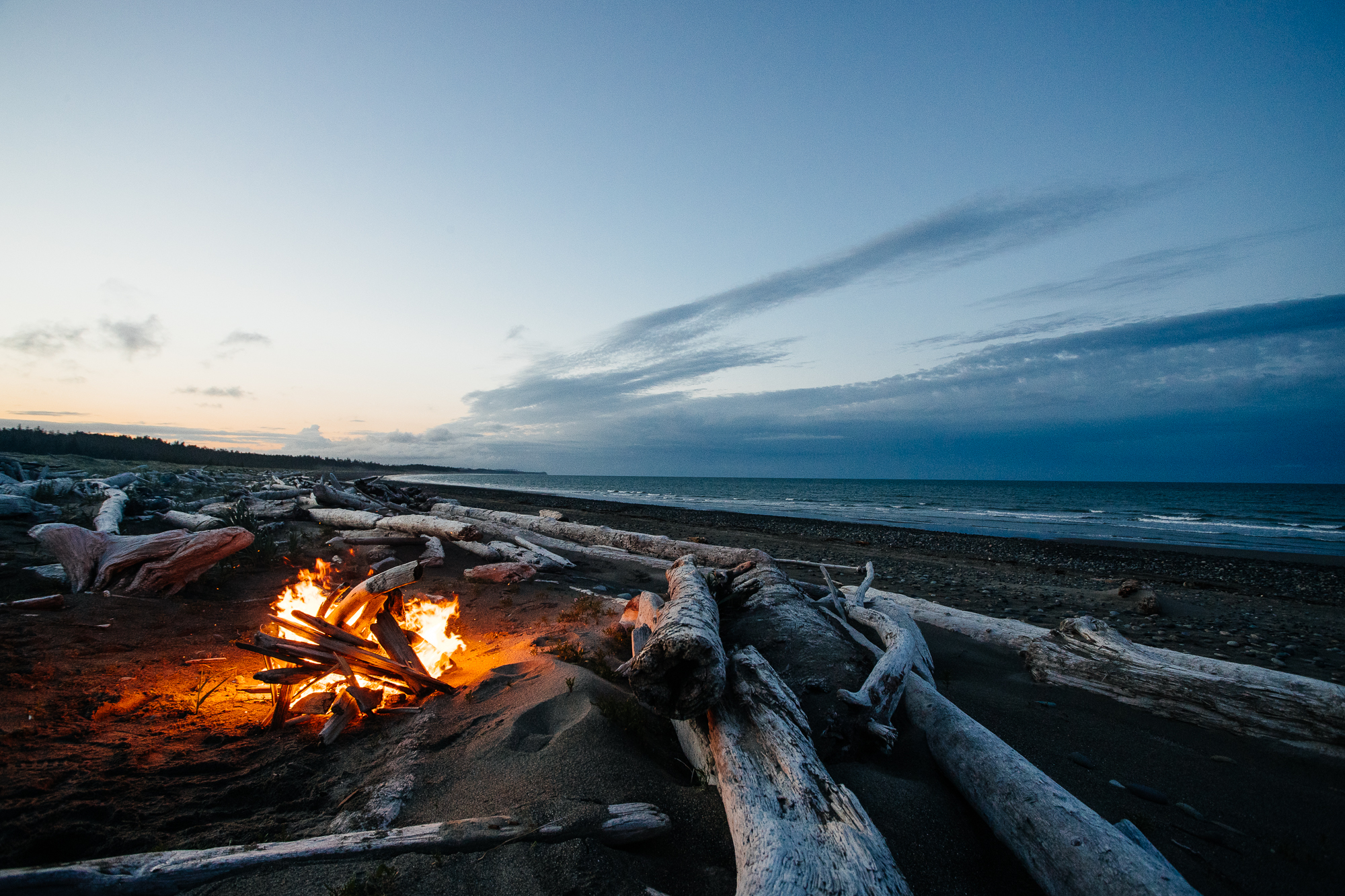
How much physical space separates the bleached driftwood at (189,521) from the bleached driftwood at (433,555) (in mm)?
3739

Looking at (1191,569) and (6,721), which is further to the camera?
(1191,569)

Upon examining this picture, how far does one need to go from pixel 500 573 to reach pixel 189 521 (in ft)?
22.4

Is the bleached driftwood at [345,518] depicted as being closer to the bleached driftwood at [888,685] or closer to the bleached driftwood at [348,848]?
the bleached driftwood at [348,848]

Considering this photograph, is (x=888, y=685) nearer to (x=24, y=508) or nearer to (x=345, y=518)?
(x=345, y=518)

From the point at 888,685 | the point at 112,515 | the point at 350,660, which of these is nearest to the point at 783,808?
the point at 888,685

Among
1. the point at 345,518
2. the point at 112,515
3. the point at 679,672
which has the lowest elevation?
the point at 345,518

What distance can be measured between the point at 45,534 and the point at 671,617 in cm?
833

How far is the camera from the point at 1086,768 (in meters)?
3.59

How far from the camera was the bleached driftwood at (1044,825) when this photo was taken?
2086 millimetres

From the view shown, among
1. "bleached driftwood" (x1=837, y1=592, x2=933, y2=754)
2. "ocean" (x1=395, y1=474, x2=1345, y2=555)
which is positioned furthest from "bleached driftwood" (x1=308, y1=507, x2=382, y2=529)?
"ocean" (x1=395, y1=474, x2=1345, y2=555)

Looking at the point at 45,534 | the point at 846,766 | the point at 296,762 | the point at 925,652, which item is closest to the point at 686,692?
the point at 846,766

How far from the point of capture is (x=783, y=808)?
2328 millimetres

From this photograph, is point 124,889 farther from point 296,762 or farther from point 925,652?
point 925,652

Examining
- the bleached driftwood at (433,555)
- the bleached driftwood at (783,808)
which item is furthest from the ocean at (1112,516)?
the bleached driftwood at (783,808)
